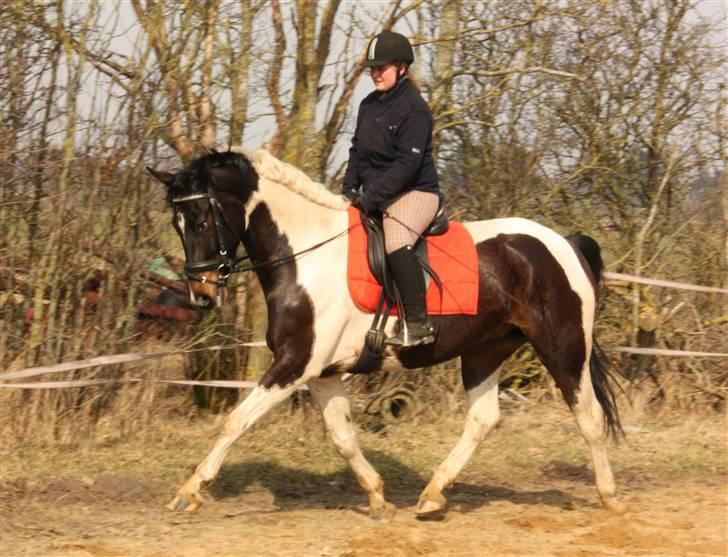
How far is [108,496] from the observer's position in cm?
645

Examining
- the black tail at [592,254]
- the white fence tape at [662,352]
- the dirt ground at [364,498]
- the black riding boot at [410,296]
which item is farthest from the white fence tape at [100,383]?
the white fence tape at [662,352]

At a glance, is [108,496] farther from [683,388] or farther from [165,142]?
[683,388]

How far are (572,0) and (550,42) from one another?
1.01 metres

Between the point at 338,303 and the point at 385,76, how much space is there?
4.57 ft

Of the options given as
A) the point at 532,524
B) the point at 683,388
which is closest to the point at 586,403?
the point at 532,524

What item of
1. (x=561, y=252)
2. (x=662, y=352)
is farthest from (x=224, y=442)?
(x=662, y=352)

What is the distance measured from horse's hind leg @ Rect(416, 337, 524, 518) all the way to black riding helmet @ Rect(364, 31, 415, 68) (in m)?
2.01

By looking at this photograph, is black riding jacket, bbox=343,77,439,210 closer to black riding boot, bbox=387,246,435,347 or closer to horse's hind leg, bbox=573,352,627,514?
black riding boot, bbox=387,246,435,347

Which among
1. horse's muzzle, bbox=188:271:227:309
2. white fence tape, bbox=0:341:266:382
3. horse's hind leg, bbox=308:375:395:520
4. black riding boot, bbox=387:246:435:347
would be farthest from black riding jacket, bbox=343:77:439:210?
white fence tape, bbox=0:341:266:382

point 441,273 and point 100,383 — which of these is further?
point 100,383

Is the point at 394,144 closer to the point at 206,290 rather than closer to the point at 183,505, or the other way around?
the point at 206,290

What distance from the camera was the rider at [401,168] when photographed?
5.95 metres

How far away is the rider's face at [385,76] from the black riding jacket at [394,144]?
0.13ft

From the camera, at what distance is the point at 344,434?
6172mm
